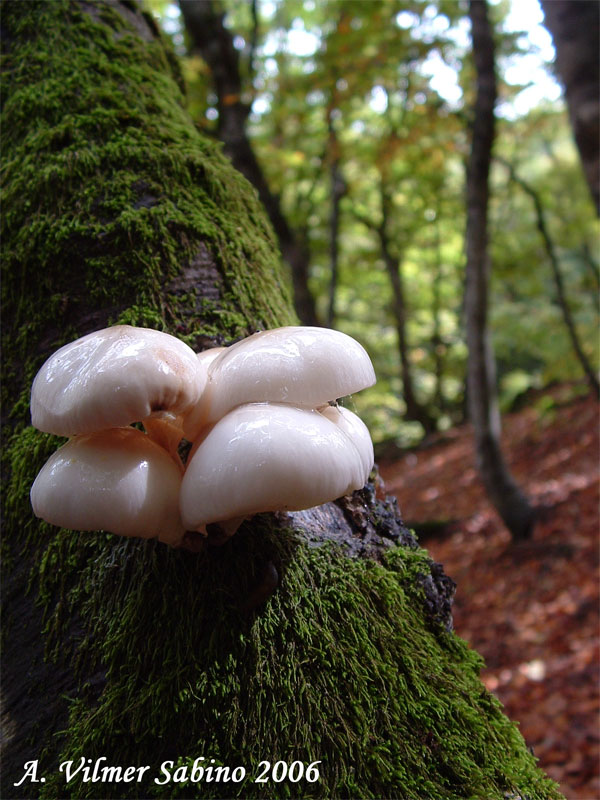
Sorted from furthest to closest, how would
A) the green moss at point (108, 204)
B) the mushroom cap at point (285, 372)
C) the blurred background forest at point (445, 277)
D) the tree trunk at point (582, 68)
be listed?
the blurred background forest at point (445, 277) < the tree trunk at point (582, 68) < the green moss at point (108, 204) < the mushroom cap at point (285, 372)

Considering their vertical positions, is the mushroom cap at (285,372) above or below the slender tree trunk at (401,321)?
above

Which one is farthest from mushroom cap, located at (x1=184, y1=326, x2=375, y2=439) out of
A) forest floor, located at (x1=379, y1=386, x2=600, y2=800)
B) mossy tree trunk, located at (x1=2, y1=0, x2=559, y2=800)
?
forest floor, located at (x1=379, y1=386, x2=600, y2=800)

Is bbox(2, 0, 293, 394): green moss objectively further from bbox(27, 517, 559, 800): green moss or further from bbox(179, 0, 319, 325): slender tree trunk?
bbox(179, 0, 319, 325): slender tree trunk

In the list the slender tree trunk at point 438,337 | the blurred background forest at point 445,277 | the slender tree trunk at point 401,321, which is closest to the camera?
the blurred background forest at point 445,277

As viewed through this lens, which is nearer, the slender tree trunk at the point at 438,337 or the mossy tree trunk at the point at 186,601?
the mossy tree trunk at the point at 186,601

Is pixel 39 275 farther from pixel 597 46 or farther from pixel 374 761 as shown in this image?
pixel 597 46

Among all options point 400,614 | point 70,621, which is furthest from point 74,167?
point 400,614

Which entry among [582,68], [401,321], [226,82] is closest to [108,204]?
[582,68]

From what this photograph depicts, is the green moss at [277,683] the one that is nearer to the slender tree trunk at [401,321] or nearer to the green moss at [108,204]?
the green moss at [108,204]

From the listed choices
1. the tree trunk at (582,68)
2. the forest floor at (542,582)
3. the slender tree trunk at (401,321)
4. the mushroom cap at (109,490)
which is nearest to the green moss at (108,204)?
the mushroom cap at (109,490)
